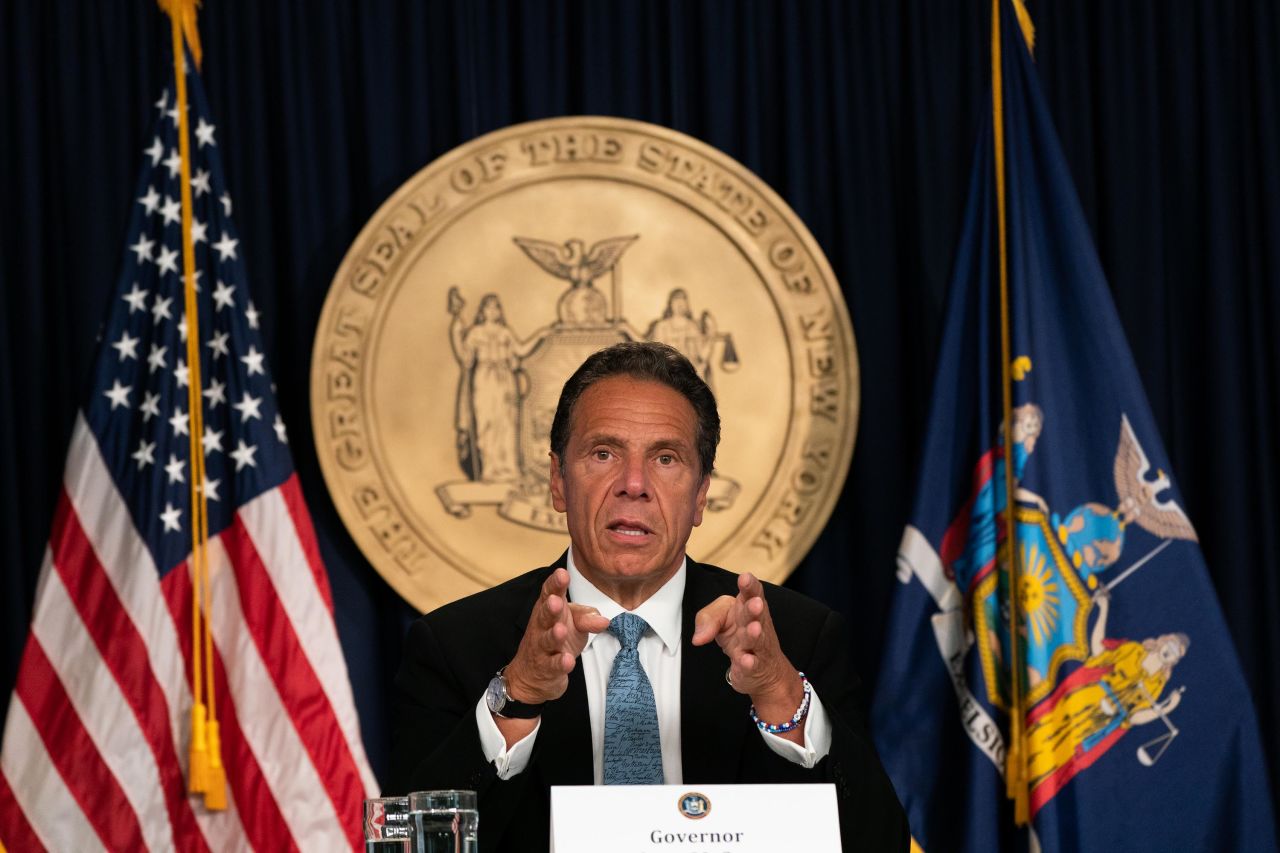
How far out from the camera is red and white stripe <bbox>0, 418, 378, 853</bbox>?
3.82 metres

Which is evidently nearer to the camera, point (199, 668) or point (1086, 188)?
point (199, 668)

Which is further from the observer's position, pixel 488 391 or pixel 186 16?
pixel 488 391

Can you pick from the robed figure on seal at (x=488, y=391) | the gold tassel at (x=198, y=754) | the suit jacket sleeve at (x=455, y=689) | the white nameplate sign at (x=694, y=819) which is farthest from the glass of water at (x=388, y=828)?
the robed figure on seal at (x=488, y=391)

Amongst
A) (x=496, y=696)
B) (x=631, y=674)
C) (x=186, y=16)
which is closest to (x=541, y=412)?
(x=186, y=16)

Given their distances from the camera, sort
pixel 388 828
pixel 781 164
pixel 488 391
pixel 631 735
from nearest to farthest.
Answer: pixel 388 828 < pixel 631 735 < pixel 488 391 < pixel 781 164

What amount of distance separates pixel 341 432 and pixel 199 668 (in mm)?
706

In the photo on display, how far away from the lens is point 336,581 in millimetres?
4258

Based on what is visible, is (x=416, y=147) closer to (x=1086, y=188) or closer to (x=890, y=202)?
(x=890, y=202)

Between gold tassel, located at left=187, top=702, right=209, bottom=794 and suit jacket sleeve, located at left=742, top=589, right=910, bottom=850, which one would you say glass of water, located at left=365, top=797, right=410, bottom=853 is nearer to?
suit jacket sleeve, located at left=742, top=589, right=910, bottom=850

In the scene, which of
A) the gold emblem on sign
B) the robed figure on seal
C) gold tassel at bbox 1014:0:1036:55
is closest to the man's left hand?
the gold emblem on sign

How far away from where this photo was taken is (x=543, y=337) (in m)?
4.27

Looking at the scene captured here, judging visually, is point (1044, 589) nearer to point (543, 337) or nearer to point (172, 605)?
point (543, 337)

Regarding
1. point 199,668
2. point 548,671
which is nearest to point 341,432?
point 199,668

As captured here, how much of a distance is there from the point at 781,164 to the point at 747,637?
256 cm
